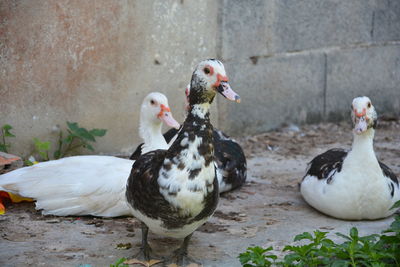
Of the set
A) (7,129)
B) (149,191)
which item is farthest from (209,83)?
(7,129)

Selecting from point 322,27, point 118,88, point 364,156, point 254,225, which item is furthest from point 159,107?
point 322,27

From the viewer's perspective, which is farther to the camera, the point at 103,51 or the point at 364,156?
the point at 103,51

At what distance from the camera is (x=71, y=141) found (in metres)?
5.76

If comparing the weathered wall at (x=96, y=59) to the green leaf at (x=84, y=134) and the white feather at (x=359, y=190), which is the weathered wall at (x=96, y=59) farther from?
the white feather at (x=359, y=190)

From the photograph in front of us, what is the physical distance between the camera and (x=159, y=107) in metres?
5.29

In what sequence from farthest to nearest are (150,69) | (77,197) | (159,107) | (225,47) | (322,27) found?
1. (322,27)
2. (225,47)
3. (150,69)
4. (159,107)
5. (77,197)

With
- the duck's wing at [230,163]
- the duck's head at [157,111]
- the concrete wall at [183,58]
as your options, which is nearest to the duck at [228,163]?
the duck's wing at [230,163]

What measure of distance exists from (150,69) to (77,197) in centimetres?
197

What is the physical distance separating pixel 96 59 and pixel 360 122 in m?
2.45

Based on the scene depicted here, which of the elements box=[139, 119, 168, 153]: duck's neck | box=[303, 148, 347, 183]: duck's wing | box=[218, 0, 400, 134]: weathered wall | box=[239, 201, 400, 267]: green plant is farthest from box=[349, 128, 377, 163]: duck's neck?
box=[218, 0, 400, 134]: weathered wall

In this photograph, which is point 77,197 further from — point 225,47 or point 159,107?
point 225,47

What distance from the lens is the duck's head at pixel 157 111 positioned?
5277 mm

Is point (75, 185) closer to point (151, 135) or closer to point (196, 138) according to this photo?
point (151, 135)

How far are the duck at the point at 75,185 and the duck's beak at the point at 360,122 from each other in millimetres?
1613
